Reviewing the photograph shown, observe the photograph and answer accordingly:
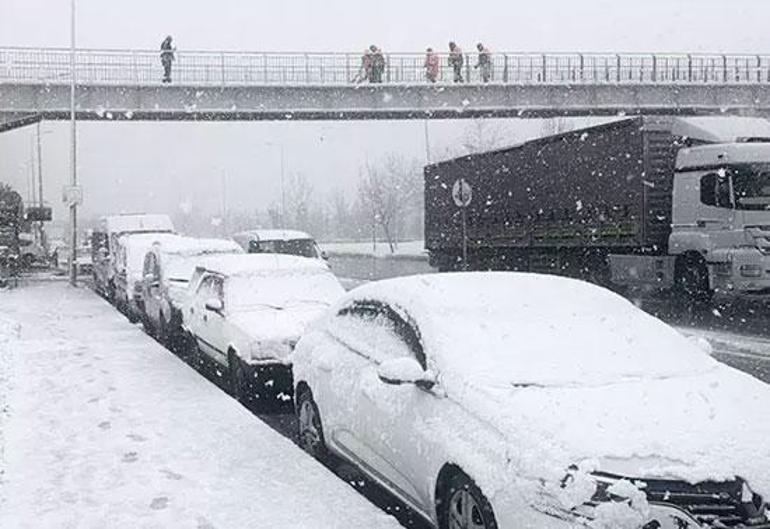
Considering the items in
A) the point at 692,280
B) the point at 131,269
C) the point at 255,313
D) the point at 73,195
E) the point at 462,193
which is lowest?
the point at 692,280

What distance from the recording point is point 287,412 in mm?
9453

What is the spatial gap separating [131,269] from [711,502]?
16.6 metres

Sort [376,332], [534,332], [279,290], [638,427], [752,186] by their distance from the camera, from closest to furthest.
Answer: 1. [638,427]
2. [534,332]
3. [376,332]
4. [279,290]
5. [752,186]

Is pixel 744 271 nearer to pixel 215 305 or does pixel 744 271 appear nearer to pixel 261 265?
pixel 261 265

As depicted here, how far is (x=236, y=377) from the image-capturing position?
9.95 m

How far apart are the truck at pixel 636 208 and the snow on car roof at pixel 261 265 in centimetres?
907

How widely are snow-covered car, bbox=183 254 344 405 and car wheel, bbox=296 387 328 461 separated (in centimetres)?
167

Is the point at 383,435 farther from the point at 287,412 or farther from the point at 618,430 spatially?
the point at 287,412

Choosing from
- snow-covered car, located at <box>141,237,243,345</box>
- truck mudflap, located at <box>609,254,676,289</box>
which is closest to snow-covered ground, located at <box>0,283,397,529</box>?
snow-covered car, located at <box>141,237,243,345</box>

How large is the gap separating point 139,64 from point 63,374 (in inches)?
1096

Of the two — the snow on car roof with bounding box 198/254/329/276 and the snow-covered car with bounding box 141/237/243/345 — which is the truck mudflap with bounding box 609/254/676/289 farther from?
the snow on car roof with bounding box 198/254/329/276

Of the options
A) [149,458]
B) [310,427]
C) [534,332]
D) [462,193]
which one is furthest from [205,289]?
[462,193]

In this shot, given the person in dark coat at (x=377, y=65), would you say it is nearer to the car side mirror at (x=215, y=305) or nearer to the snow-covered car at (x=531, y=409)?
the car side mirror at (x=215, y=305)

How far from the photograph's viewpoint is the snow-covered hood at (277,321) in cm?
954
